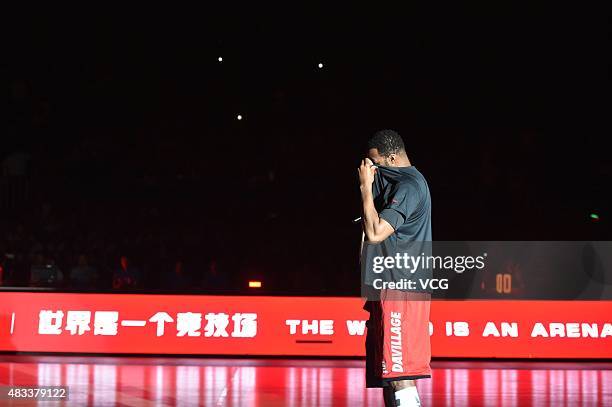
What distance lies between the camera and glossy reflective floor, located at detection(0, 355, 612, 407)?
8477mm

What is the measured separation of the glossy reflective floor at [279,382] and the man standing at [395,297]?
416cm

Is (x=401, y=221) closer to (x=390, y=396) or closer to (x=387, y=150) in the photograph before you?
(x=387, y=150)

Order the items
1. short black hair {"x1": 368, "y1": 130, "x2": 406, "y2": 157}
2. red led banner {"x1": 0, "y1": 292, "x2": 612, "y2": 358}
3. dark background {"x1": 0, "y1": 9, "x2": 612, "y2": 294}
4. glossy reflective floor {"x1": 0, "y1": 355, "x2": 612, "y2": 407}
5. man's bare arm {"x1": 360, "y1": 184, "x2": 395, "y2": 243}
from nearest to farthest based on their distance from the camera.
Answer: man's bare arm {"x1": 360, "y1": 184, "x2": 395, "y2": 243}
short black hair {"x1": 368, "y1": 130, "x2": 406, "y2": 157}
glossy reflective floor {"x1": 0, "y1": 355, "x2": 612, "y2": 407}
red led banner {"x1": 0, "y1": 292, "x2": 612, "y2": 358}
dark background {"x1": 0, "y1": 9, "x2": 612, "y2": 294}

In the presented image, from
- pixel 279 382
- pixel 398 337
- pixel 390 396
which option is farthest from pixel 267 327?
pixel 398 337

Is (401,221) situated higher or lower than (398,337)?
higher

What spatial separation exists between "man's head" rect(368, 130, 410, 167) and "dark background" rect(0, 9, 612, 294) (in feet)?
55.0

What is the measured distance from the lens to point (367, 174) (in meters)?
4.12

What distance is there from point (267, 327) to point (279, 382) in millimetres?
2228

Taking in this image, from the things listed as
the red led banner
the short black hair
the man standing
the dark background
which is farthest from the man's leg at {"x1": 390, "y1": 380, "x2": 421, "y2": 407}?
the dark background

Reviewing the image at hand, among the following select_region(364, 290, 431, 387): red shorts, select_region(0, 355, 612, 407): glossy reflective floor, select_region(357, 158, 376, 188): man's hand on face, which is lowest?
select_region(0, 355, 612, 407): glossy reflective floor

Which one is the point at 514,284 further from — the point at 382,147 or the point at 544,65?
the point at 382,147

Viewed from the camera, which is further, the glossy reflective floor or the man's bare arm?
the glossy reflective floor

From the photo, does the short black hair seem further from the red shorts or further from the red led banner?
the red led banner

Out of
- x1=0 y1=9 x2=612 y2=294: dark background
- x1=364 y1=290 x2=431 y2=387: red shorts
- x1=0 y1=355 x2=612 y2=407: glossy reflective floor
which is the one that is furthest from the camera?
x1=0 y1=9 x2=612 y2=294: dark background
